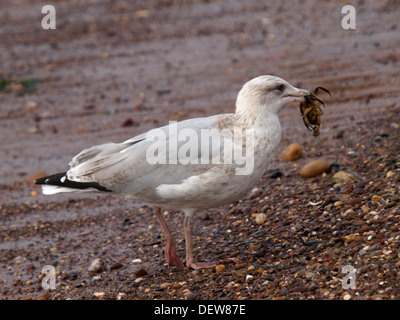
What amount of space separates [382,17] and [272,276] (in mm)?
9152

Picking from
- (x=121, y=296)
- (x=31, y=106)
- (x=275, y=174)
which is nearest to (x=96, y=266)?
(x=121, y=296)

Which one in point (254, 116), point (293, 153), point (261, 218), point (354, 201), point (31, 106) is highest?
point (31, 106)

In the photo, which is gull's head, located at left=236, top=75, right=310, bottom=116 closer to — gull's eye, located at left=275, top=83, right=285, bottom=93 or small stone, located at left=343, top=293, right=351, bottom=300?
gull's eye, located at left=275, top=83, right=285, bottom=93

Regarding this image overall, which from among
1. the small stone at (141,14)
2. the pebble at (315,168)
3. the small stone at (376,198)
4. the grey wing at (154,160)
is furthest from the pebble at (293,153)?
the small stone at (141,14)

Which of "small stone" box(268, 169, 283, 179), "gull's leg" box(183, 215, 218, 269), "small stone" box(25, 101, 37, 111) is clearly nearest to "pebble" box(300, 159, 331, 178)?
"small stone" box(268, 169, 283, 179)

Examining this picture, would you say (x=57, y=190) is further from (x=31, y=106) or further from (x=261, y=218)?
(x=31, y=106)

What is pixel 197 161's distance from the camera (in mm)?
5891

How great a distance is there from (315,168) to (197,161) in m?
2.18

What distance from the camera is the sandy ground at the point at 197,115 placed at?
5.89 m

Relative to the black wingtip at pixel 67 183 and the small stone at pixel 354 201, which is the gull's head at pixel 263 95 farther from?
the black wingtip at pixel 67 183

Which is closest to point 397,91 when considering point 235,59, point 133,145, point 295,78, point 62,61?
point 295,78

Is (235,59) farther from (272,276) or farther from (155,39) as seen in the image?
(272,276)

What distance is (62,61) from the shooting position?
1424 centimetres

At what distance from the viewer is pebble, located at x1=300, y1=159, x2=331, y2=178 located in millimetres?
7621
